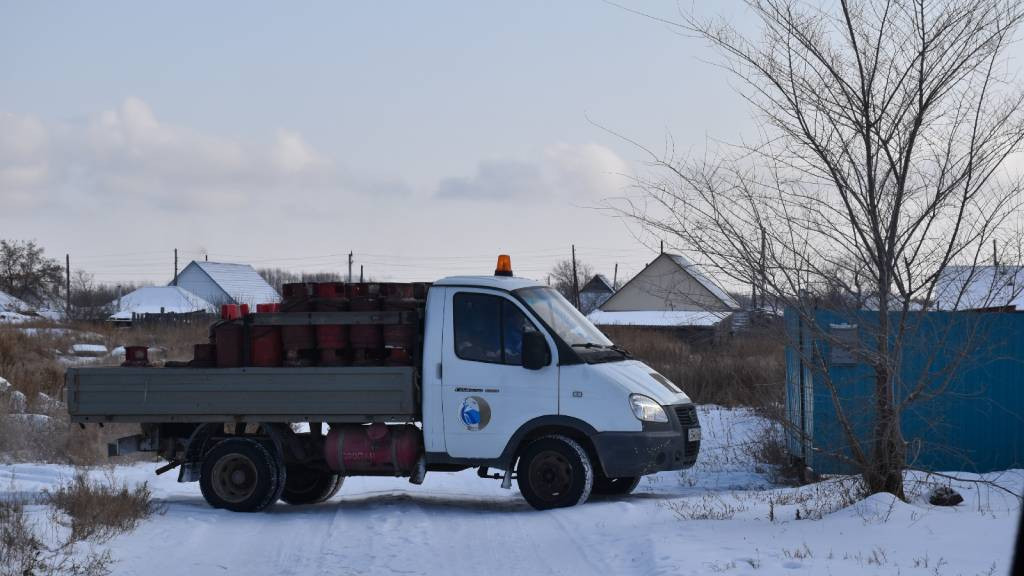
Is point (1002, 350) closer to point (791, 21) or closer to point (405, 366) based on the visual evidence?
point (791, 21)

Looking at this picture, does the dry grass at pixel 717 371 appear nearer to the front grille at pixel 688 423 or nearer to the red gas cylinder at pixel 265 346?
the front grille at pixel 688 423

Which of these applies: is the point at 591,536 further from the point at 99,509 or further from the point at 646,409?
the point at 99,509

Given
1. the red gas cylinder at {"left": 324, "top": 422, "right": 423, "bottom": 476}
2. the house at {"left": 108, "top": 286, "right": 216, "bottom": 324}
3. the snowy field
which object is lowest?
the snowy field

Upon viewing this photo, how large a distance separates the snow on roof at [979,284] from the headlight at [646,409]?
2840 mm

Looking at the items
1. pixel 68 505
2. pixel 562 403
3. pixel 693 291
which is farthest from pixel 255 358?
pixel 693 291

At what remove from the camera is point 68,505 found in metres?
9.76

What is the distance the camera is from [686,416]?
11461 millimetres

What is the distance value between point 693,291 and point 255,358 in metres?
4.68

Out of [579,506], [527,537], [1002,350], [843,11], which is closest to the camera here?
[527,537]

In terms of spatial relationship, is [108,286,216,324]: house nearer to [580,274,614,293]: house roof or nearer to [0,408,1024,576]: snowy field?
[580,274,614,293]: house roof

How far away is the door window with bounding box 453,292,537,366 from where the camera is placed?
11289 millimetres

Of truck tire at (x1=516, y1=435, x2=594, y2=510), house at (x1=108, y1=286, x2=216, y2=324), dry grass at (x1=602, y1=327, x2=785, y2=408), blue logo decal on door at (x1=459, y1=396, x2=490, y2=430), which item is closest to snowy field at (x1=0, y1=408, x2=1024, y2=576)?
truck tire at (x1=516, y1=435, x2=594, y2=510)

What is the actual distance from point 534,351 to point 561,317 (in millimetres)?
832

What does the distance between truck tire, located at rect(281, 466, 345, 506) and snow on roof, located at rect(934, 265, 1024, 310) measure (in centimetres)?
685
